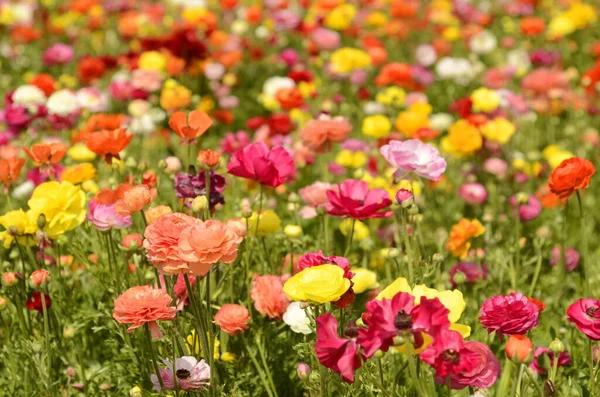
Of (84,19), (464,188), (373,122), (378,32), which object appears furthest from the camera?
(84,19)

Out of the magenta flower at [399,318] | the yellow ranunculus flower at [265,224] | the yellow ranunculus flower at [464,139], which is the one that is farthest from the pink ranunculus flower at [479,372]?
the yellow ranunculus flower at [464,139]

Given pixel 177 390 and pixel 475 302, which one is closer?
pixel 177 390

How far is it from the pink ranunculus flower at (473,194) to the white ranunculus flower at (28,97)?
194 cm

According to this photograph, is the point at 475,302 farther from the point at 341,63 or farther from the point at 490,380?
the point at 341,63

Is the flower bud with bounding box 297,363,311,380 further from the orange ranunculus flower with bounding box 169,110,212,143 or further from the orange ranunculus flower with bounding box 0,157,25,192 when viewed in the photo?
the orange ranunculus flower with bounding box 0,157,25,192

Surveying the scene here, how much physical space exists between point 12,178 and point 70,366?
0.58 metres

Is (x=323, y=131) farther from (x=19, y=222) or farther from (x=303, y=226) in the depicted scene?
(x=19, y=222)

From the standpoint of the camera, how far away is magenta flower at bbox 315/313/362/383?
1.49 meters

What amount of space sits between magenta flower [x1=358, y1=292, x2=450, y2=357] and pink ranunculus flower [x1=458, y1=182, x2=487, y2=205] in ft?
6.44

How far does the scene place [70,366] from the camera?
2.38 metres

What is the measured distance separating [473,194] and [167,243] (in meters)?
1.96

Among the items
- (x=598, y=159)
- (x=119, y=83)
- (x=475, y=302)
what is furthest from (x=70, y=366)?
(x=598, y=159)

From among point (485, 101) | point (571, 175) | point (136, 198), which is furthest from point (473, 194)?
point (136, 198)

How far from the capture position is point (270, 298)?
2.14 m
